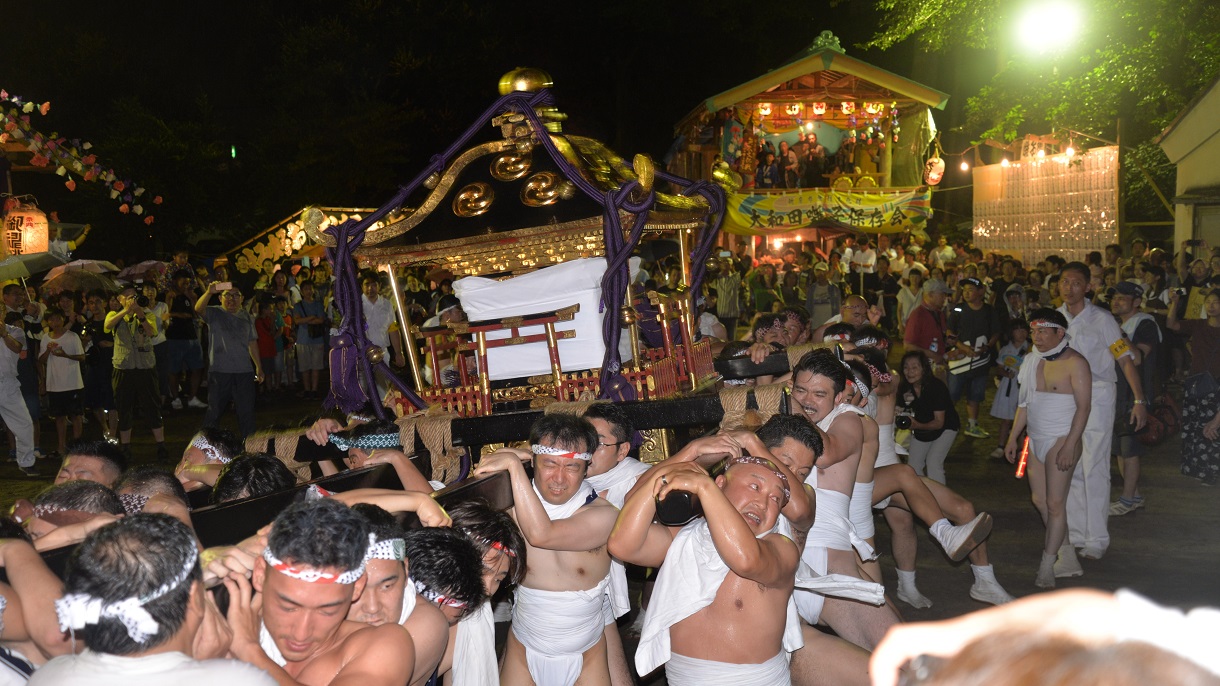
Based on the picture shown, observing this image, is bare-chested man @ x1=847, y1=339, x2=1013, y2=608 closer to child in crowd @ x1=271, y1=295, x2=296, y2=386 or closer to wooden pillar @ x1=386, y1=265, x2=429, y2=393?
wooden pillar @ x1=386, y1=265, x2=429, y2=393

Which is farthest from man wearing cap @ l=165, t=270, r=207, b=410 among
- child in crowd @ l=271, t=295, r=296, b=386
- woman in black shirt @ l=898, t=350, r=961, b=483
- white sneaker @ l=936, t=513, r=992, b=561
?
white sneaker @ l=936, t=513, r=992, b=561

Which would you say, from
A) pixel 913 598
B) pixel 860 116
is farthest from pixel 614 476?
pixel 860 116

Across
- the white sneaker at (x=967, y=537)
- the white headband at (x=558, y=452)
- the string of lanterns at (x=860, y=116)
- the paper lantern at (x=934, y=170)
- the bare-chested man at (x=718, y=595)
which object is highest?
the string of lanterns at (x=860, y=116)

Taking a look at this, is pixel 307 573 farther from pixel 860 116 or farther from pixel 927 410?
pixel 860 116

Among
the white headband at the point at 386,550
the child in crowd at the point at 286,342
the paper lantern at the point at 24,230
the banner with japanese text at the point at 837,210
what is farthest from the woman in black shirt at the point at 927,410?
the banner with japanese text at the point at 837,210

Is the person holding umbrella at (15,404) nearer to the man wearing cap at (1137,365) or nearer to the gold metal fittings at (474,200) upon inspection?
the gold metal fittings at (474,200)

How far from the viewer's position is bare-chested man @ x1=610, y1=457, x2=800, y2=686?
11.6ft

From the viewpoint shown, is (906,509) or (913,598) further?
(906,509)

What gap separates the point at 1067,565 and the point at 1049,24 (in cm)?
1464

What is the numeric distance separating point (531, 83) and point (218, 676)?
16.2ft

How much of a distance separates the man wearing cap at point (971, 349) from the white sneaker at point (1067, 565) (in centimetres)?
411

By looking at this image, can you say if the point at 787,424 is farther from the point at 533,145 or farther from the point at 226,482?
the point at 533,145

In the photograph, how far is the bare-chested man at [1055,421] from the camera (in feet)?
21.6

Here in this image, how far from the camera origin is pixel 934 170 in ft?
76.5
